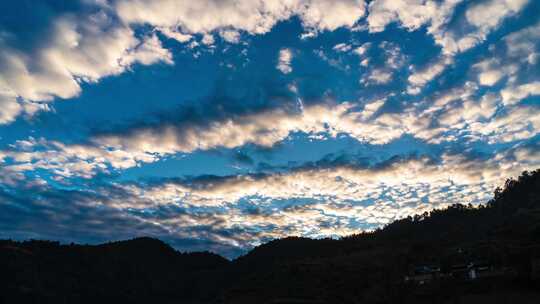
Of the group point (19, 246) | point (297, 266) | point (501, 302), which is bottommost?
point (501, 302)

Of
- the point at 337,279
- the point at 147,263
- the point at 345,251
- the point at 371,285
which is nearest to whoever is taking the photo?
the point at 371,285

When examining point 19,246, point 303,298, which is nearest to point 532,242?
point 303,298

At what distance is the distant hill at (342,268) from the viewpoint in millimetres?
58812

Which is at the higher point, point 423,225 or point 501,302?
point 423,225

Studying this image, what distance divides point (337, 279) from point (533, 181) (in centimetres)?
11110

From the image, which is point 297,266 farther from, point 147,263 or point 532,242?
point 147,263

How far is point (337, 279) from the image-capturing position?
8325 centimetres

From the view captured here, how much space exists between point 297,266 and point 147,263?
116 metres

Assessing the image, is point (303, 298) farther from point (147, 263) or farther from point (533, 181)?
point (147, 263)

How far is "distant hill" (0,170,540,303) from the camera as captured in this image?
193 ft

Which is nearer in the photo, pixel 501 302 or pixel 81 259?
pixel 501 302

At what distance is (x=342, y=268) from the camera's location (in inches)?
3716

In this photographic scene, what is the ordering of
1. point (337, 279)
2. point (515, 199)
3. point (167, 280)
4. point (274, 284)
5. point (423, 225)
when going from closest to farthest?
1. point (337, 279)
2. point (274, 284)
3. point (515, 199)
4. point (423, 225)
5. point (167, 280)

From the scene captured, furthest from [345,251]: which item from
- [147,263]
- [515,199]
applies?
[147,263]
